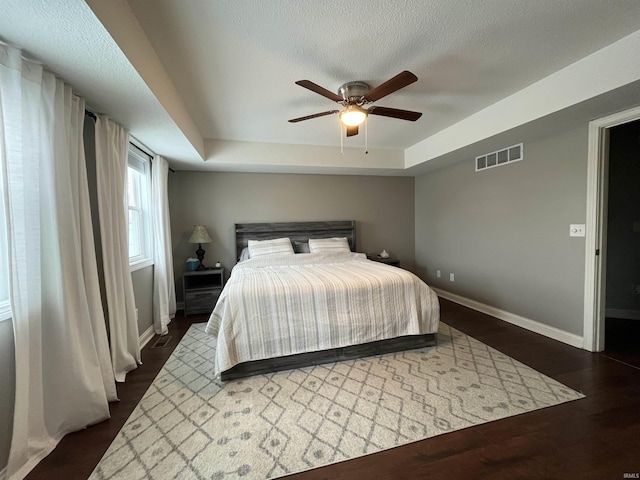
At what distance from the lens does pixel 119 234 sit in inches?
85.7

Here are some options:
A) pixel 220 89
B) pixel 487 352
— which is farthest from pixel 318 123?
pixel 487 352

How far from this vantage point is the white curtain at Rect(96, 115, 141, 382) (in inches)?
78.0

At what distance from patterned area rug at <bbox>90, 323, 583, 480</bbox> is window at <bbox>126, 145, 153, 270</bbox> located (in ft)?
4.53

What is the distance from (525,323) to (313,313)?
2560mm

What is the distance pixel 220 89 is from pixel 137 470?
2633 millimetres

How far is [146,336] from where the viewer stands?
2.83 m

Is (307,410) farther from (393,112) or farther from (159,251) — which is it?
(159,251)

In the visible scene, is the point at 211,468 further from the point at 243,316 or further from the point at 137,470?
the point at 243,316

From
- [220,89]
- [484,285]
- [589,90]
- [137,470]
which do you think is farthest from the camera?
[484,285]

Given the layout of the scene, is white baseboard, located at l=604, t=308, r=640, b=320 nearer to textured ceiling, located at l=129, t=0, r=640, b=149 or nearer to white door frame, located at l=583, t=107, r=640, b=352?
white door frame, located at l=583, t=107, r=640, b=352

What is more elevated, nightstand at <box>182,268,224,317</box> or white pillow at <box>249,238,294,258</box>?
white pillow at <box>249,238,294,258</box>

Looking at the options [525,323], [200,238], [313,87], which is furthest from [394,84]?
[200,238]

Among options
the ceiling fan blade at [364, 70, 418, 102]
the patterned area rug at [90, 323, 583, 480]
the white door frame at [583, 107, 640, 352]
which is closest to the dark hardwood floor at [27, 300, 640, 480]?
the patterned area rug at [90, 323, 583, 480]

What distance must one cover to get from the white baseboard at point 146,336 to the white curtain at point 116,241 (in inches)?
17.8
